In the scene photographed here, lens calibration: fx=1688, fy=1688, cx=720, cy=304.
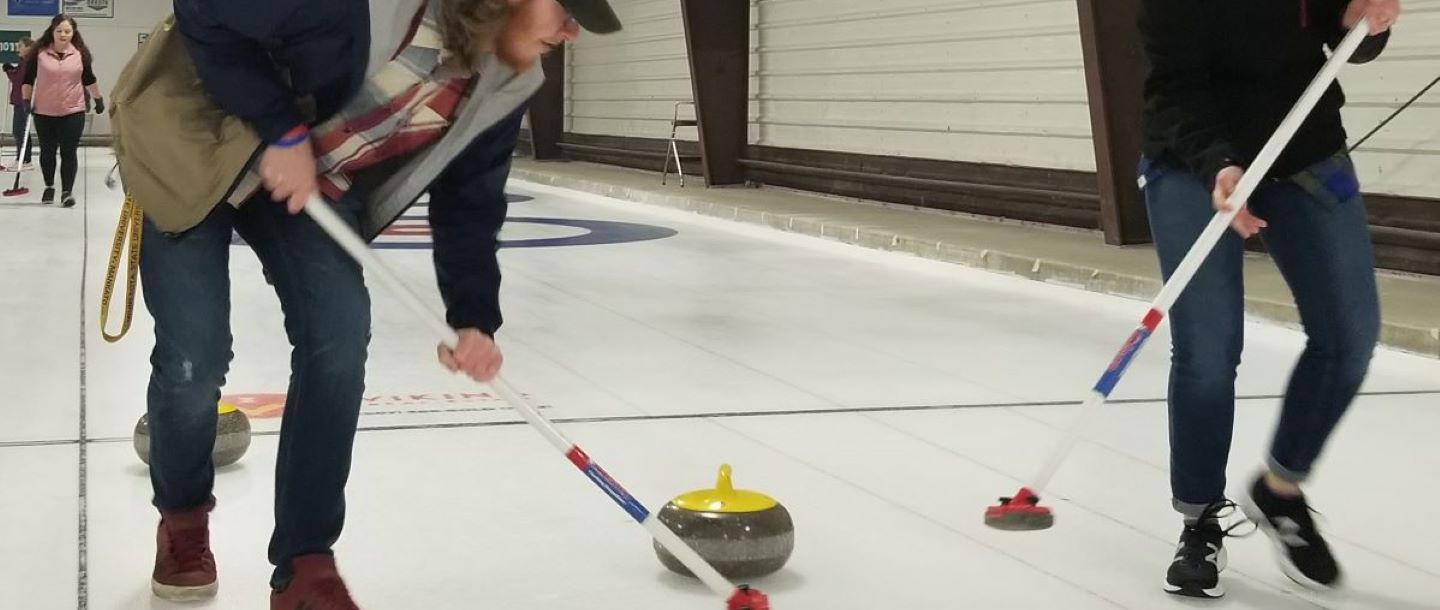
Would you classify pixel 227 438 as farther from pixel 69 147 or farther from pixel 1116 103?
pixel 69 147

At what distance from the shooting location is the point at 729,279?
27.0 feet

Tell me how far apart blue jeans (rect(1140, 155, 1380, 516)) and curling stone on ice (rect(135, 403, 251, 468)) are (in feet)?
6.68

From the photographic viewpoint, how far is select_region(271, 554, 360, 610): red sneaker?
2.43 m

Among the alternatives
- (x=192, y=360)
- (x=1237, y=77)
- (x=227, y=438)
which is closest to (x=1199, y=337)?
(x=1237, y=77)

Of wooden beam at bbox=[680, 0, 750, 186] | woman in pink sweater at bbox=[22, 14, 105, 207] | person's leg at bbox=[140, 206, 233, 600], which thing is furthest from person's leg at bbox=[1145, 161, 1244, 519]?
wooden beam at bbox=[680, 0, 750, 186]

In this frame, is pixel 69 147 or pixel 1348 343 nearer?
pixel 1348 343

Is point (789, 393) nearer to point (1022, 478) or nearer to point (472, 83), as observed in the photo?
point (1022, 478)

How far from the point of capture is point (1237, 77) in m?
2.80

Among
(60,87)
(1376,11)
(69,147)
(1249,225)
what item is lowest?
(69,147)

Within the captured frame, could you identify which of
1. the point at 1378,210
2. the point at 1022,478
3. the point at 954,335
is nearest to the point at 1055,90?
the point at 1378,210

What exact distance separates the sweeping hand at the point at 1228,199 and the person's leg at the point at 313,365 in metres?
1.33

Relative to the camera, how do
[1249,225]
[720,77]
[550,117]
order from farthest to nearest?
[550,117], [720,77], [1249,225]

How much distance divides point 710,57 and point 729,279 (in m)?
6.54

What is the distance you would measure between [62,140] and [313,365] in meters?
10.7
